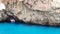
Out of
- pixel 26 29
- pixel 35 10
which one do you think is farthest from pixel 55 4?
pixel 26 29

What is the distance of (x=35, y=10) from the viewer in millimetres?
3508

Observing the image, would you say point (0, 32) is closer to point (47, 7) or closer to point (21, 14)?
point (21, 14)

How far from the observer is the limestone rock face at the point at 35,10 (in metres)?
3.35

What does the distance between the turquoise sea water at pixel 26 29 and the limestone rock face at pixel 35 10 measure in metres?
0.14

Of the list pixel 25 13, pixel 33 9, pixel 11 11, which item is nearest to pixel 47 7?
pixel 33 9

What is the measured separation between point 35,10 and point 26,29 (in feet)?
1.42

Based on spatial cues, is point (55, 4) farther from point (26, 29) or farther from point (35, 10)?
point (26, 29)

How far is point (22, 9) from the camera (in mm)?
3668

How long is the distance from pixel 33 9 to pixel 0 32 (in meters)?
0.79

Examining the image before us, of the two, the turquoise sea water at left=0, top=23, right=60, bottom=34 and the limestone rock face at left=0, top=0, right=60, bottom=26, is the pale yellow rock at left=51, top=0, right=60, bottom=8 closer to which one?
the limestone rock face at left=0, top=0, right=60, bottom=26

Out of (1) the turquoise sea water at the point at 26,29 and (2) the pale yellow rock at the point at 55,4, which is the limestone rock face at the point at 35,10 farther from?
(1) the turquoise sea water at the point at 26,29

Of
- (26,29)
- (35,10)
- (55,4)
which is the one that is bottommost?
(26,29)

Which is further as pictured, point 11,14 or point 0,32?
point 11,14

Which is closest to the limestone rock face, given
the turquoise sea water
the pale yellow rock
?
the pale yellow rock
